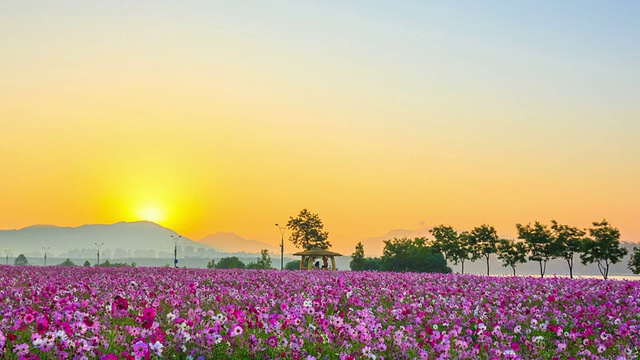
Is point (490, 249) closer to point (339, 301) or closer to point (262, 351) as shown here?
point (339, 301)

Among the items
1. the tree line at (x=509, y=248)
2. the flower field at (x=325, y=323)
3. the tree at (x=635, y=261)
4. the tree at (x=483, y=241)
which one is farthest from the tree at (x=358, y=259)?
the flower field at (x=325, y=323)

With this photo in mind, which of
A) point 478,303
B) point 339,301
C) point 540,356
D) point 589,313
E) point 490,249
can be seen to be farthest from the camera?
point 490,249

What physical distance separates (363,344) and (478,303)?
665 centimetres

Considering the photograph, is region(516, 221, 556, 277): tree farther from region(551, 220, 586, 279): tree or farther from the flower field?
the flower field

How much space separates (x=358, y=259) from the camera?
4318 inches

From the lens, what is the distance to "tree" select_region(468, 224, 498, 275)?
92312 millimetres

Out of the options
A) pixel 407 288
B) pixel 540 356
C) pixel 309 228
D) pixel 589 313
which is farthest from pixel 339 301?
pixel 309 228

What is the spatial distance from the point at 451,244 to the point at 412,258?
31.8ft

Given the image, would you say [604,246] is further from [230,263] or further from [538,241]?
[230,263]

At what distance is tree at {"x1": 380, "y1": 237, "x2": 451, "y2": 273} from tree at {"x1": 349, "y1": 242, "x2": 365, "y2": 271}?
3.75 meters

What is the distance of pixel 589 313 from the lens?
41.3ft

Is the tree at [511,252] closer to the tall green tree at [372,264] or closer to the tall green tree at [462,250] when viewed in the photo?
the tall green tree at [462,250]

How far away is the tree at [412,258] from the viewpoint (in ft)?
330

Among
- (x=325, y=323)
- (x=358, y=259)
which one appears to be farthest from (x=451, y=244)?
(x=325, y=323)
